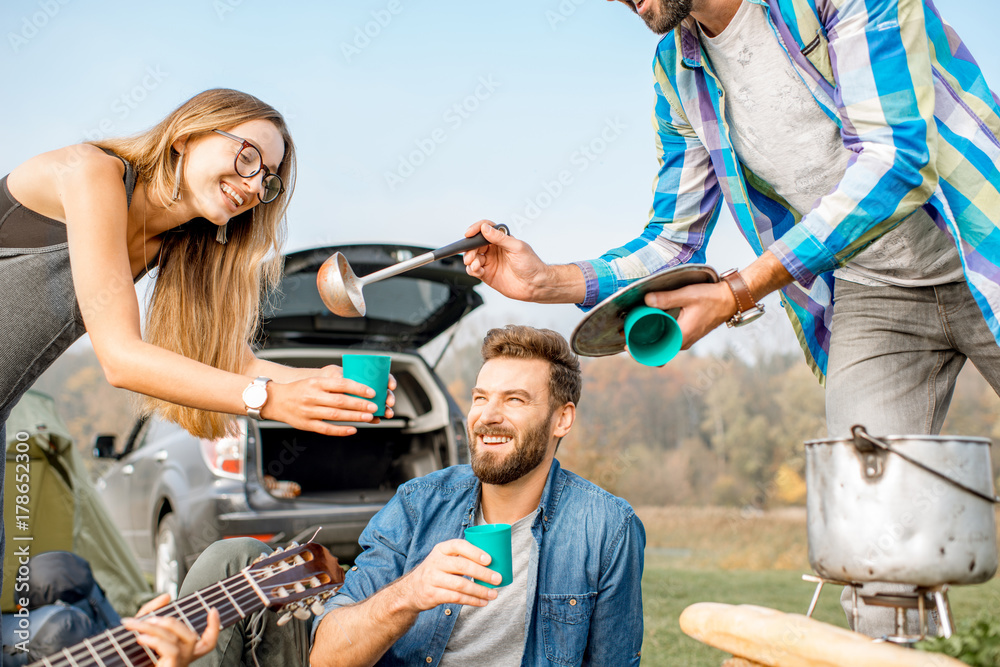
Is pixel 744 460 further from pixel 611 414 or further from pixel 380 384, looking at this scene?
pixel 380 384

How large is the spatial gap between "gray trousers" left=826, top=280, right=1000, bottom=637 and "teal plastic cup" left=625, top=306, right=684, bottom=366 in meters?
0.46

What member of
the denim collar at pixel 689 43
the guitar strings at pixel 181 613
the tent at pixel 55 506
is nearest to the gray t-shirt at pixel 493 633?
the guitar strings at pixel 181 613

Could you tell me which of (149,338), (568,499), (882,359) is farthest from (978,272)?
(149,338)

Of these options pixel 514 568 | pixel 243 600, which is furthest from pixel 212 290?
pixel 514 568

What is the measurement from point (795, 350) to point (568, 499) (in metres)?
7.90

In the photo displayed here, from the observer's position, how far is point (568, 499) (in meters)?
2.30

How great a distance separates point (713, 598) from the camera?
5328 millimetres

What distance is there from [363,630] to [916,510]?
1235 mm

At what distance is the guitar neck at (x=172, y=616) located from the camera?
144 centimetres

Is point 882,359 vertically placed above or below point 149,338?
below

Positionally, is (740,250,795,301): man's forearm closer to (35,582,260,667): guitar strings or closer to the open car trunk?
(35,582,260,667): guitar strings

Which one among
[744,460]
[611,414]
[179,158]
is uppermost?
[179,158]

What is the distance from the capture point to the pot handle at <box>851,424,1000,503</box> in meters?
1.08

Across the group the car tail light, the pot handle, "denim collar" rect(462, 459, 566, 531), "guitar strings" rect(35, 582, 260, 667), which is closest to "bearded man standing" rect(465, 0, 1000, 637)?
the pot handle
